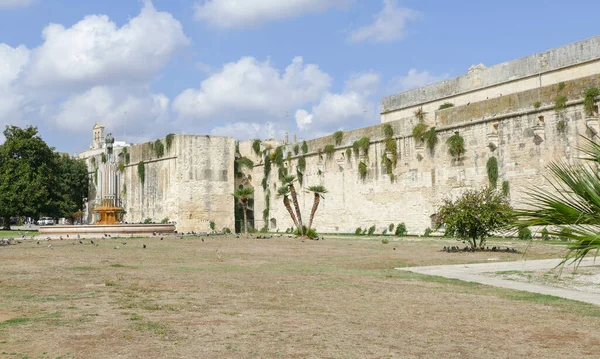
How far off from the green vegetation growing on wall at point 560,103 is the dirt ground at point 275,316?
35.2 feet

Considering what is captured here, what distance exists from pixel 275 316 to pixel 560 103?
604 inches

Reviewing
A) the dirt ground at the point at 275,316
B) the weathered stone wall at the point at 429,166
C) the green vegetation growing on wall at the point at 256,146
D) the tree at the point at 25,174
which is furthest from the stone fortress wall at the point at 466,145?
the tree at the point at 25,174

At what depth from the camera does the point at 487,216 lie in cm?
1534

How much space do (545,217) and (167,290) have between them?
5998 mm

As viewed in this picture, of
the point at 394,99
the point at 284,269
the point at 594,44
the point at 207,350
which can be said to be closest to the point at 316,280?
the point at 284,269

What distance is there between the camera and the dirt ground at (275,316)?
499cm

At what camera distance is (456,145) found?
2292cm

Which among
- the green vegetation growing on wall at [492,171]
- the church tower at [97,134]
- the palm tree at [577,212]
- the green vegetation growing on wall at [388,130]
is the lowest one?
the palm tree at [577,212]

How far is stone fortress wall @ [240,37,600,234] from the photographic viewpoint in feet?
64.6

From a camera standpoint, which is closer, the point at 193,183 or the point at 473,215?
the point at 473,215

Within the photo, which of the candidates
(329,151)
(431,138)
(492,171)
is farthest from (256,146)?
(492,171)

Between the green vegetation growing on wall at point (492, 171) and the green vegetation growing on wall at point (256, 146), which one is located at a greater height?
the green vegetation growing on wall at point (256, 146)

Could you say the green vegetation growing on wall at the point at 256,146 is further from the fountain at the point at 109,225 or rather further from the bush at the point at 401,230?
the bush at the point at 401,230

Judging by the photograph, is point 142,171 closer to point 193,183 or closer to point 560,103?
point 193,183
